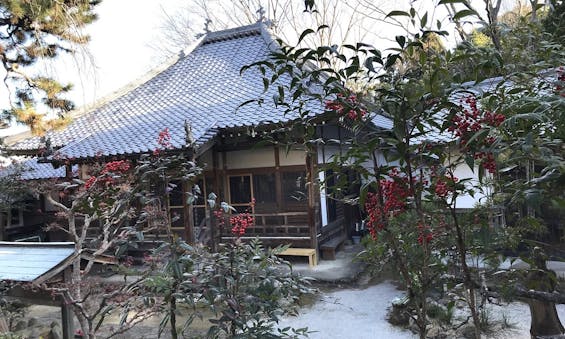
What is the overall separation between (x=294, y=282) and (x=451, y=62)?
127 centimetres

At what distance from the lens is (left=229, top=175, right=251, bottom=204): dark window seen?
8977 millimetres

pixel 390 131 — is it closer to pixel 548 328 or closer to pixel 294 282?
pixel 294 282

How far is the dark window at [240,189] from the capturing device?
8977mm

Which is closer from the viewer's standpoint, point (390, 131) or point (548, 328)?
point (390, 131)

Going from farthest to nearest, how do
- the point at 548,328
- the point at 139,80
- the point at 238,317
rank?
the point at 139,80
the point at 548,328
the point at 238,317

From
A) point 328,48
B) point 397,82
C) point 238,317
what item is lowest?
point 238,317

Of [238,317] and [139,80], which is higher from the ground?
[139,80]

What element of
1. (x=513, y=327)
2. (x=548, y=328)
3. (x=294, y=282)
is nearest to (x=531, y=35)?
(x=294, y=282)

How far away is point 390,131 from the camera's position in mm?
Result: 1334

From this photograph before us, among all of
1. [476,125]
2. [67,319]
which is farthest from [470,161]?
[67,319]

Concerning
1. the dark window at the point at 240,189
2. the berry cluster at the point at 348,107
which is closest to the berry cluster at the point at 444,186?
the berry cluster at the point at 348,107

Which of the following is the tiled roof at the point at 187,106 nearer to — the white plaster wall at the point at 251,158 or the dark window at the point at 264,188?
the white plaster wall at the point at 251,158

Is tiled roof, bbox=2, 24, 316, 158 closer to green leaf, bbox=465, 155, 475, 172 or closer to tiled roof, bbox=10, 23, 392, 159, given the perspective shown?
tiled roof, bbox=10, 23, 392, 159

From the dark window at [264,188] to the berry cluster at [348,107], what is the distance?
725 cm
